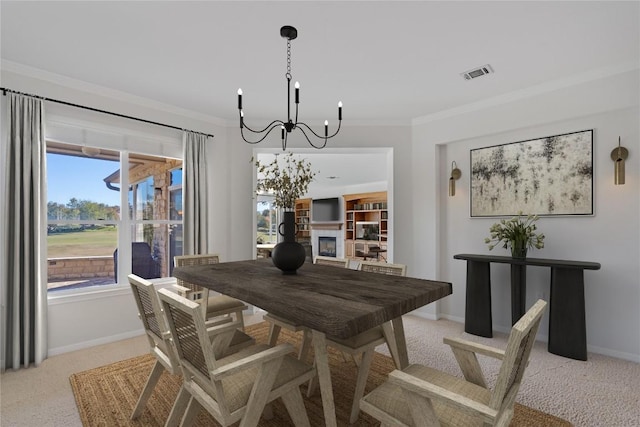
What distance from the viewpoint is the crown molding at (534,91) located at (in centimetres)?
290

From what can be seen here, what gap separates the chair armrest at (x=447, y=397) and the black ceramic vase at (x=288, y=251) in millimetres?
1268

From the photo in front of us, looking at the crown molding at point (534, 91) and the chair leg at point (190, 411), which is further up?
the crown molding at point (534, 91)

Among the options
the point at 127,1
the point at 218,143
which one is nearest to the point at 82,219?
the point at 218,143

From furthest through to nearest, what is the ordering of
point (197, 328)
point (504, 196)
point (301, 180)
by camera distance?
point (504, 196) → point (301, 180) → point (197, 328)

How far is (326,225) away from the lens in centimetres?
1110

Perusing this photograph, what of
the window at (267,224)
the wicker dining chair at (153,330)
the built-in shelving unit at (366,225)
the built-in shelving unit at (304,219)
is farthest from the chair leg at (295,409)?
the built-in shelving unit at (304,219)

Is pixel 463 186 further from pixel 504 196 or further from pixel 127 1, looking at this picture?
pixel 127 1

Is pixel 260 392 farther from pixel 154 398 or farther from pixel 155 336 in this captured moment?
pixel 154 398

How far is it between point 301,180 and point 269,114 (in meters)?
2.28

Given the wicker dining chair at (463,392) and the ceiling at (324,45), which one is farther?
the ceiling at (324,45)

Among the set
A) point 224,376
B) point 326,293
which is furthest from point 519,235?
point 224,376

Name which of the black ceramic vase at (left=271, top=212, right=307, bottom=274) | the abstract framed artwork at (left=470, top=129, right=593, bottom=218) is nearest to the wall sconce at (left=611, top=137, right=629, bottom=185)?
the abstract framed artwork at (left=470, top=129, right=593, bottom=218)

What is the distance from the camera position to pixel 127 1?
6.60 feet

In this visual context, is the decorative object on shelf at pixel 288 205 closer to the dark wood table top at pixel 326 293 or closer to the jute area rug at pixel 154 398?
the dark wood table top at pixel 326 293
